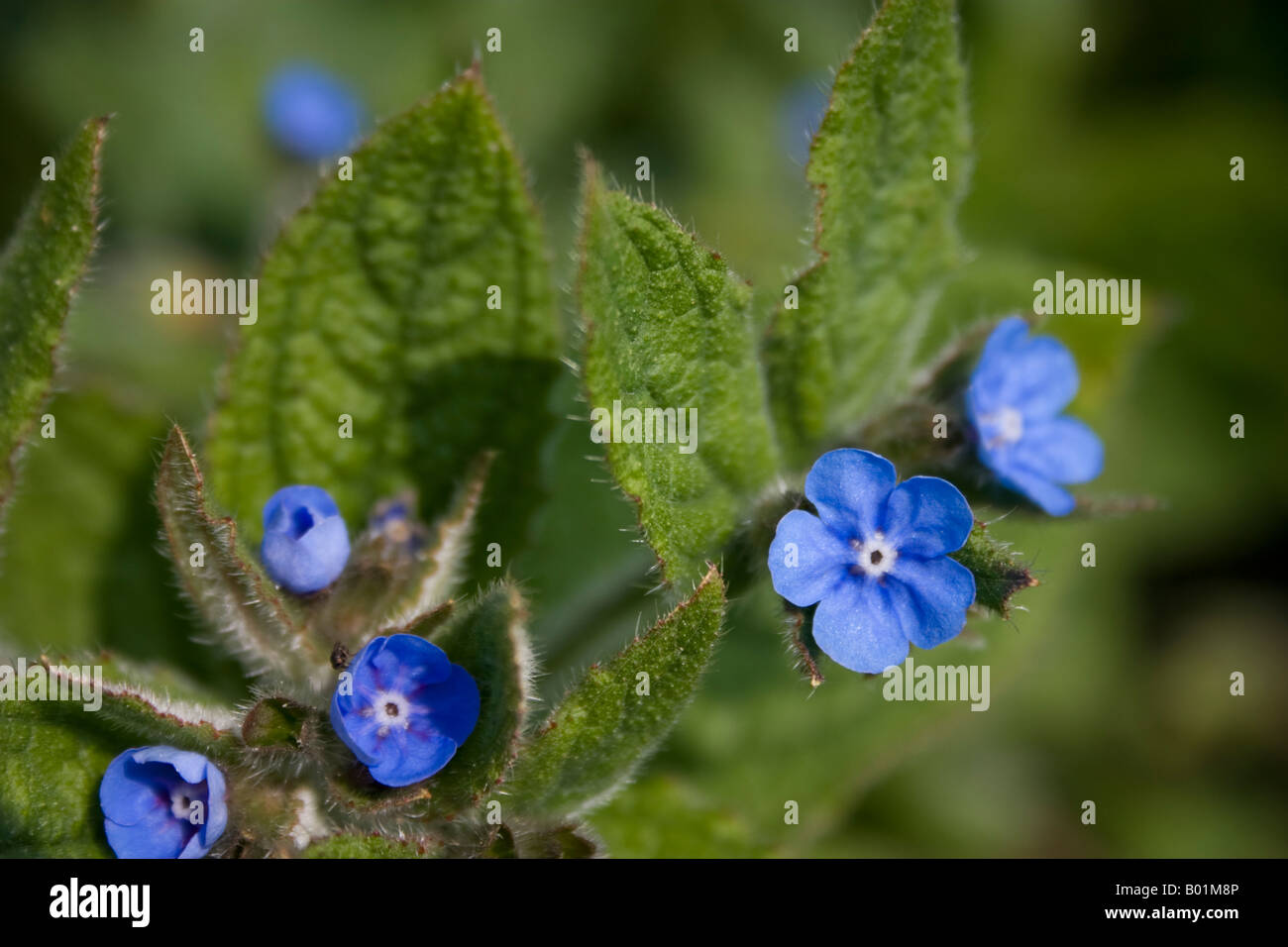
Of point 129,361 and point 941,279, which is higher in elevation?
point 129,361

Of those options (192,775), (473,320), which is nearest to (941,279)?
(473,320)

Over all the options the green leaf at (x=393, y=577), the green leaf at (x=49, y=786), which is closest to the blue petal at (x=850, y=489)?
the green leaf at (x=393, y=577)

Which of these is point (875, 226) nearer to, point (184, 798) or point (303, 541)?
point (303, 541)

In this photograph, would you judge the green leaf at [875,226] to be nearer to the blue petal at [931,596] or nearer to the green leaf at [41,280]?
the blue petal at [931,596]

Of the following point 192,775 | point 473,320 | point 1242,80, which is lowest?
point 192,775

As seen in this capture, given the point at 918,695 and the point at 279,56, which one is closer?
the point at 918,695

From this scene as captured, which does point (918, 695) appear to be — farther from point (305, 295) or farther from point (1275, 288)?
point (1275, 288)
